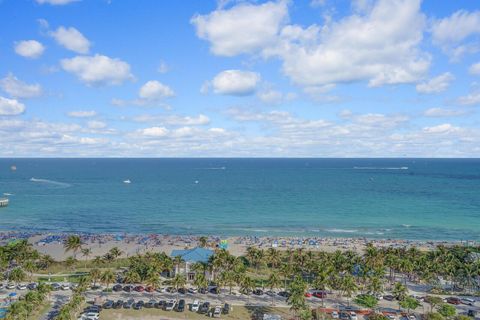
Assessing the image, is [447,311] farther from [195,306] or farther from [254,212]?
[254,212]

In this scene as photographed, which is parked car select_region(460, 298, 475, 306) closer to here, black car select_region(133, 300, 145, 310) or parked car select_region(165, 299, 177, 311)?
parked car select_region(165, 299, 177, 311)

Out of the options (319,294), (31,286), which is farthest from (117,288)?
(319,294)

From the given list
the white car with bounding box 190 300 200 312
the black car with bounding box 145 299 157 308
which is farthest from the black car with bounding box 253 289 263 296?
the black car with bounding box 145 299 157 308

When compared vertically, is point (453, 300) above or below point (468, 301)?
above

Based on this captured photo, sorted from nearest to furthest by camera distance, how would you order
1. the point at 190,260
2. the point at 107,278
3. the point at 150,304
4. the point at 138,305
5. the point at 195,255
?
the point at 138,305 → the point at 150,304 → the point at 107,278 → the point at 190,260 → the point at 195,255

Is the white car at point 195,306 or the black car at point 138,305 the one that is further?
the black car at point 138,305

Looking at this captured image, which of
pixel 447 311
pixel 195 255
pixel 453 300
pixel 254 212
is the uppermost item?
pixel 195 255

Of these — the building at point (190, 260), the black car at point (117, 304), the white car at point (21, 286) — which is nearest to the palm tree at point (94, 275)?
the black car at point (117, 304)

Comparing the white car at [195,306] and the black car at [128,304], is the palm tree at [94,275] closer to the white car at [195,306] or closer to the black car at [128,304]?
the black car at [128,304]
